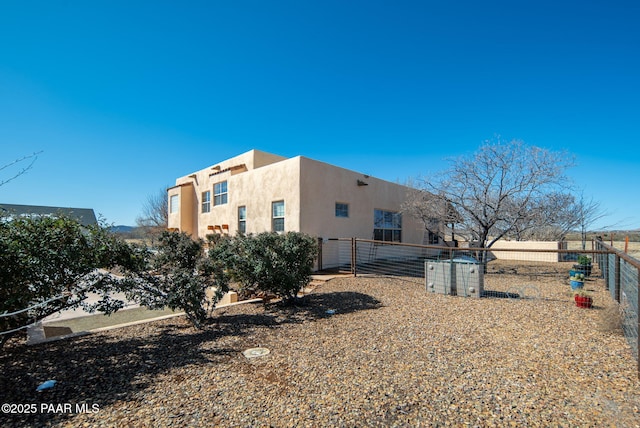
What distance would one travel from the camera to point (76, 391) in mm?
2980

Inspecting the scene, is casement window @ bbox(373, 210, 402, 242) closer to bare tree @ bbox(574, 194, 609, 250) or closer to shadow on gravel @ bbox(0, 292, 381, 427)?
shadow on gravel @ bbox(0, 292, 381, 427)

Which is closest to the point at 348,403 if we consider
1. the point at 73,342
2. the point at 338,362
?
the point at 338,362

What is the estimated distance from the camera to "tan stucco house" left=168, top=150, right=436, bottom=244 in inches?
432

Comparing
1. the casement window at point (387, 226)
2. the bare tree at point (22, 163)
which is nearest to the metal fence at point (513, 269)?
the casement window at point (387, 226)

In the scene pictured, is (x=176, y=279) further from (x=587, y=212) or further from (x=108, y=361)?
(x=587, y=212)

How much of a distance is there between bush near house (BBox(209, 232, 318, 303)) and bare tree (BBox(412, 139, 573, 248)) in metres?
7.58

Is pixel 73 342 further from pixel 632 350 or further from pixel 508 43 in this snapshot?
pixel 508 43

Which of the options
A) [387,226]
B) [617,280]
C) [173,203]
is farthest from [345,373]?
[173,203]

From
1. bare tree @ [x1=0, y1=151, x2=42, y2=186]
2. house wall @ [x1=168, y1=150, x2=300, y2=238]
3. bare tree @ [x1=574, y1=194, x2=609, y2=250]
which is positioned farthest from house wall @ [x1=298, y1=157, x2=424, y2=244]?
bare tree @ [x1=574, y1=194, x2=609, y2=250]

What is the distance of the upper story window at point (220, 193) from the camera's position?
15508 mm

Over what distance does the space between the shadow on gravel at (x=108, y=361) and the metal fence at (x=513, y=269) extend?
4.74m

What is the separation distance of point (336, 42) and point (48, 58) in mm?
8354

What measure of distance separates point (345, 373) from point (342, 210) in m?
9.29

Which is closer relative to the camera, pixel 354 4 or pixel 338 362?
pixel 338 362
